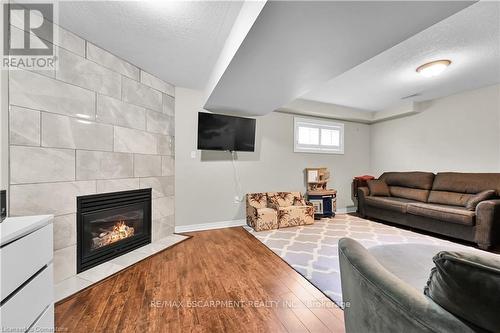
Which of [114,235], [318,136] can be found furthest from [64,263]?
[318,136]

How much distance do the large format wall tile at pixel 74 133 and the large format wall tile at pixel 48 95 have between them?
0.08m

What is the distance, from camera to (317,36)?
162 cm

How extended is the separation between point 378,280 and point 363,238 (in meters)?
2.81

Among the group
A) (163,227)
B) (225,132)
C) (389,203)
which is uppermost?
(225,132)

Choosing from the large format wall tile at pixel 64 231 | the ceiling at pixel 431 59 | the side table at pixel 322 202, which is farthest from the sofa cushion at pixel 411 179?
the large format wall tile at pixel 64 231

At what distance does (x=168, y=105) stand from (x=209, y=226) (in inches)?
88.5

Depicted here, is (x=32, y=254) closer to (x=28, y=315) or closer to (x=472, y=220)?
(x=28, y=315)

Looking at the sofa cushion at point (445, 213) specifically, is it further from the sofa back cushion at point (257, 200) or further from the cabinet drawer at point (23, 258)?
the cabinet drawer at point (23, 258)

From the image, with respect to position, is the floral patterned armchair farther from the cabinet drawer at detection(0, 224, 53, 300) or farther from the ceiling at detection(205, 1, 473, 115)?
the cabinet drawer at detection(0, 224, 53, 300)

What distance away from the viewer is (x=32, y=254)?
1.16 metres

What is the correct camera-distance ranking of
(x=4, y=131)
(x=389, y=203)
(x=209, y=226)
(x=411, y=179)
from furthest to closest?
(x=411, y=179) < (x=389, y=203) < (x=209, y=226) < (x=4, y=131)

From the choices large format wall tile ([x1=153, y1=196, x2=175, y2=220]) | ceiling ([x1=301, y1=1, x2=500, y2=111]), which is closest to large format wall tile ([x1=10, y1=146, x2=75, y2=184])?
large format wall tile ([x1=153, y1=196, x2=175, y2=220])

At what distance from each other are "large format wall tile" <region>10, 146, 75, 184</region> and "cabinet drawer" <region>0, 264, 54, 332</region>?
965 mm

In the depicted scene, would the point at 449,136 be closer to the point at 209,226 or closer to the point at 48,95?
the point at 209,226
